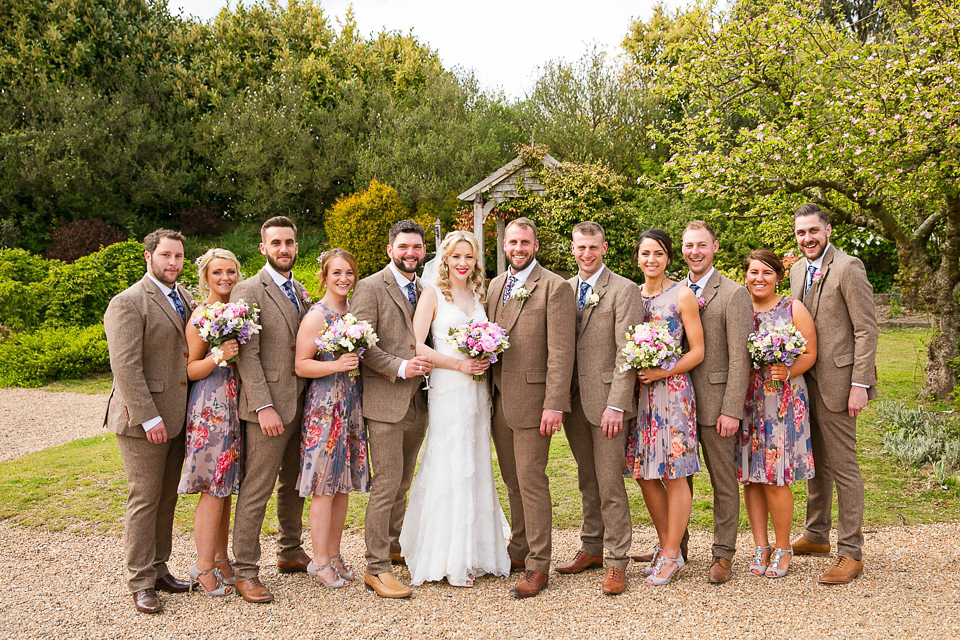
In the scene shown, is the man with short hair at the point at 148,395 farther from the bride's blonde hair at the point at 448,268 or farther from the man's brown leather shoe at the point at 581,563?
the man's brown leather shoe at the point at 581,563

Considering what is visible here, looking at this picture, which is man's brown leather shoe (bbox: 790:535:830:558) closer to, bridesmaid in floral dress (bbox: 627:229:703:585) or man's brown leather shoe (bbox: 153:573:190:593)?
bridesmaid in floral dress (bbox: 627:229:703:585)

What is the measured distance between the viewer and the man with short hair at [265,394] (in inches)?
178

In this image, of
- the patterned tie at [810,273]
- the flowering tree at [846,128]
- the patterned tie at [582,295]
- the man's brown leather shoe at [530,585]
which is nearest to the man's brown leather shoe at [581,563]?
the man's brown leather shoe at [530,585]

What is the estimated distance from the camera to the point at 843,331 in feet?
15.9

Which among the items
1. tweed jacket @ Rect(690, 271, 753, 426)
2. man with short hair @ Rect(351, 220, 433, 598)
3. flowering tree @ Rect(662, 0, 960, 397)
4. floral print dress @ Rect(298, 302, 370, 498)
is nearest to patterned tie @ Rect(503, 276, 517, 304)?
man with short hair @ Rect(351, 220, 433, 598)

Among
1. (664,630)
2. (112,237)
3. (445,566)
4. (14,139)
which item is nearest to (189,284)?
(112,237)

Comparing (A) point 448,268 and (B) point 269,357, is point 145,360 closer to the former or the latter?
(B) point 269,357

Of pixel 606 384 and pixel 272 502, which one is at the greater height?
pixel 606 384

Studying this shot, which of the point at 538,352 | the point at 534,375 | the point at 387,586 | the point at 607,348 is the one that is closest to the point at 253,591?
the point at 387,586

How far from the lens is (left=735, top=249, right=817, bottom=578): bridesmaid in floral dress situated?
4.75 meters

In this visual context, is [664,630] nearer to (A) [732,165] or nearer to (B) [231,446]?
(B) [231,446]

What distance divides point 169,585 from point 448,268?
287cm

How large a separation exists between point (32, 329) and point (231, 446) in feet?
42.4

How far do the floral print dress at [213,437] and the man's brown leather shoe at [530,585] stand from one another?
78.4 inches
